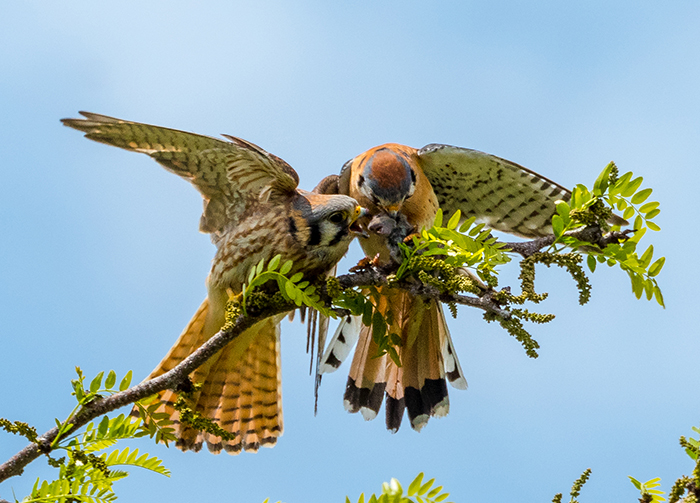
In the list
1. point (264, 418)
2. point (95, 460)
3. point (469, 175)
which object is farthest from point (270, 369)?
point (469, 175)

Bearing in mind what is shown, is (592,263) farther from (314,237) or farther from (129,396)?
(129,396)

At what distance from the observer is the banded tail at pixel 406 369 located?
147 inches

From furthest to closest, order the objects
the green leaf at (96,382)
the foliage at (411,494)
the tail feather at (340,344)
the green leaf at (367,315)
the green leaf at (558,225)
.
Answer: the tail feather at (340,344) < the green leaf at (367,315) < the green leaf at (96,382) < the green leaf at (558,225) < the foliage at (411,494)

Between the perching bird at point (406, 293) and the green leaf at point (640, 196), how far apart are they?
4.17ft

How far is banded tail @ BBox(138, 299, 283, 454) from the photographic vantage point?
345cm

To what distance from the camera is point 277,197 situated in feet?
10.9

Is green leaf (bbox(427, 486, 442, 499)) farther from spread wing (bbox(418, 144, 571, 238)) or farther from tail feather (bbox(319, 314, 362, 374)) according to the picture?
spread wing (bbox(418, 144, 571, 238))

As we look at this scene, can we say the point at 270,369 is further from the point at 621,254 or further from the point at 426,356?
the point at 621,254

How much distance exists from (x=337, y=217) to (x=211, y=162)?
0.71 m

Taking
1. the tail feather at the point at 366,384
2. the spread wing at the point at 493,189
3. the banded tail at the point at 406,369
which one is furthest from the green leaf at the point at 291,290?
the spread wing at the point at 493,189

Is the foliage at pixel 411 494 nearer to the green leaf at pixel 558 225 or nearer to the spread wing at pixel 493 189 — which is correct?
the green leaf at pixel 558 225

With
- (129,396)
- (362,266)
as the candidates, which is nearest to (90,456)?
(129,396)

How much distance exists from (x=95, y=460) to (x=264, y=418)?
1380 millimetres

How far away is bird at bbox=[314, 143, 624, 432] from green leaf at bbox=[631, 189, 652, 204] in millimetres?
1242
